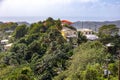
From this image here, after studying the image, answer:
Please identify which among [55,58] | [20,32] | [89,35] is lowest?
[55,58]

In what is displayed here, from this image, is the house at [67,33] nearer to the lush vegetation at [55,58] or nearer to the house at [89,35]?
the house at [89,35]

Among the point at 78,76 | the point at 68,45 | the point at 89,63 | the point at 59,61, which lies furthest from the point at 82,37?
the point at 78,76

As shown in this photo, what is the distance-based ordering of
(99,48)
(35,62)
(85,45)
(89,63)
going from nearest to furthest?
(89,63)
(99,48)
(85,45)
(35,62)

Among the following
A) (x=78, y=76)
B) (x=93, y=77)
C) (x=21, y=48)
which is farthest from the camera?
(x=21, y=48)

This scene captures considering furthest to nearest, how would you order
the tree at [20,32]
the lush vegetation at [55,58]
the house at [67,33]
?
the tree at [20,32] < the house at [67,33] < the lush vegetation at [55,58]

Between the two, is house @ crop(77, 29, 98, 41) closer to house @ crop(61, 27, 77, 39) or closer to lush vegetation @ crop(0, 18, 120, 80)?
house @ crop(61, 27, 77, 39)

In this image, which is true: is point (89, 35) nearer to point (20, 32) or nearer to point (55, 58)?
point (55, 58)

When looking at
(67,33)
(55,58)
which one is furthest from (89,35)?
(55,58)

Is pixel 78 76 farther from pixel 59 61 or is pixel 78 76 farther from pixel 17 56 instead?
pixel 17 56

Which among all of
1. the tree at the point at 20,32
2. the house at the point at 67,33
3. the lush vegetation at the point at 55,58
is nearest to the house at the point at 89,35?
the house at the point at 67,33
